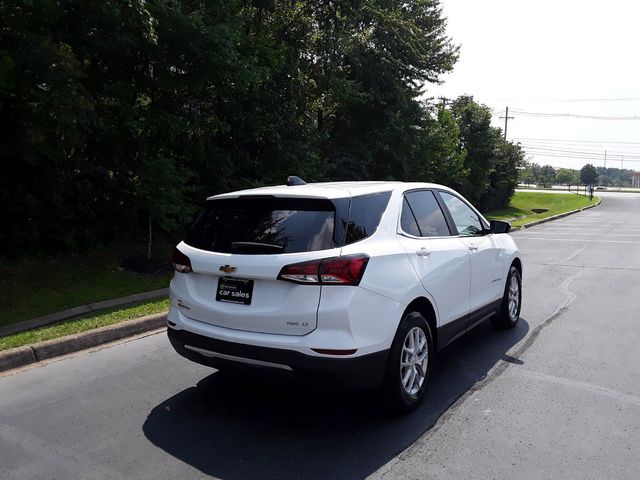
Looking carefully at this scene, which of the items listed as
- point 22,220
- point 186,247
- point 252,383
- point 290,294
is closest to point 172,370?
point 252,383

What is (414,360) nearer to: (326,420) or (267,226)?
(326,420)

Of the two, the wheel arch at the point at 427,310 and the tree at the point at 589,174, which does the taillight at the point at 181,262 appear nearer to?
the wheel arch at the point at 427,310

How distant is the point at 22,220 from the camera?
28.8ft

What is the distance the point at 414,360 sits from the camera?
4.00m

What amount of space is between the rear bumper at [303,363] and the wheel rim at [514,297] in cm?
308

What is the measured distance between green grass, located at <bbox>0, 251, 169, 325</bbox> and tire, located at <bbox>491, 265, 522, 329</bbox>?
17.0 feet

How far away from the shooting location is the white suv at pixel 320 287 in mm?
3391

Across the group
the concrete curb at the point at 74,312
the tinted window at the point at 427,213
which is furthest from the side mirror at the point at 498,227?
the concrete curb at the point at 74,312

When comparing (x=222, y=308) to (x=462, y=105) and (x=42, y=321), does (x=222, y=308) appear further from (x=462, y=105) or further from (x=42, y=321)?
(x=462, y=105)

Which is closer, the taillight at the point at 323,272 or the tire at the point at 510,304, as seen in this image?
the taillight at the point at 323,272

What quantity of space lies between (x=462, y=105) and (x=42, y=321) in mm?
30150

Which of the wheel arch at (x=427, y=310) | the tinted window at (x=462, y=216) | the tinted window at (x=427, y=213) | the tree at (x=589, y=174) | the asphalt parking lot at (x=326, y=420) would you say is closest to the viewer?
Answer: the asphalt parking lot at (x=326, y=420)

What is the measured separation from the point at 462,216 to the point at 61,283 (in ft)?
20.2

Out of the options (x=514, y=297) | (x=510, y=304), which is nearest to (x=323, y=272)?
(x=510, y=304)
